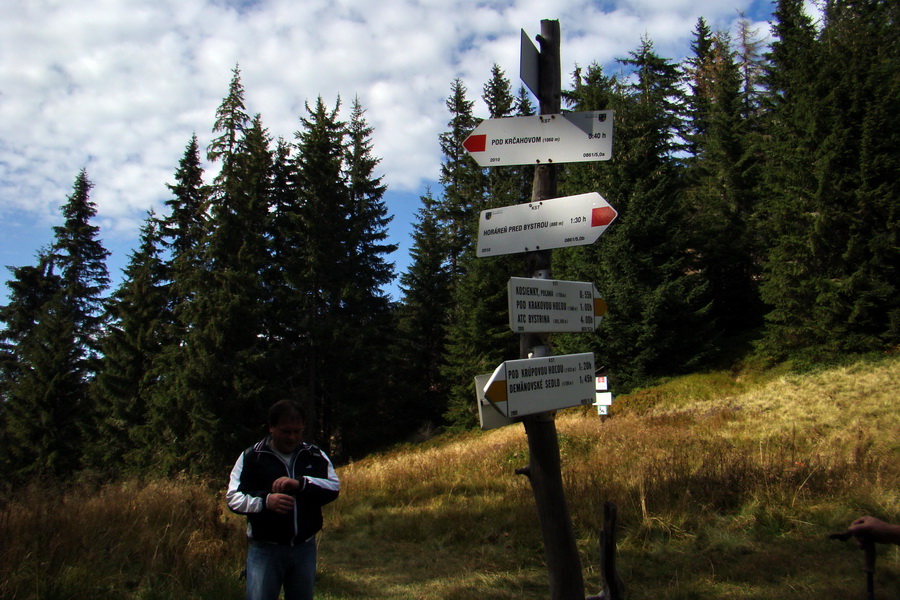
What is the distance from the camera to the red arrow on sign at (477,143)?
340 centimetres

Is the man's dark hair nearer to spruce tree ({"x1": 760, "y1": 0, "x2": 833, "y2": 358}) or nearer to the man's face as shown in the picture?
the man's face

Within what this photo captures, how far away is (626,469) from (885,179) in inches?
631

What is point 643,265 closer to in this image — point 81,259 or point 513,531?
point 513,531

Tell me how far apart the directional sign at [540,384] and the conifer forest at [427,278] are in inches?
564

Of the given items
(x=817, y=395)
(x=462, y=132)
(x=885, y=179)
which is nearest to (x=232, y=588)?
(x=817, y=395)

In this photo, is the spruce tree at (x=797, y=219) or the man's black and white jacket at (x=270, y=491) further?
the spruce tree at (x=797, y=219)

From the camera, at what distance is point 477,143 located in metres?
3.42

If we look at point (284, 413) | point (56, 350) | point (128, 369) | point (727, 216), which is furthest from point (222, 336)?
point (727, 216)

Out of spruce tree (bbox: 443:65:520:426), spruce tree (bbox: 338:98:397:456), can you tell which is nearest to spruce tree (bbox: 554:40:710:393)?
spruce tree (bbox: 443:65:520:426)

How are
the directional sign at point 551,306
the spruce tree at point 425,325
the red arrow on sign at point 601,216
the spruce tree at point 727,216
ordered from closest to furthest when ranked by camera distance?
the directional sign at point 551,306 < the red arrow on sign at point 601,216 < the spruce tree at point 727,216 < the spruce tree at point 425,325

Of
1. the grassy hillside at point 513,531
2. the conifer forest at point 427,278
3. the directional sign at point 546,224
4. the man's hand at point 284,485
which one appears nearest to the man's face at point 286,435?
the man's hand at point 284,485

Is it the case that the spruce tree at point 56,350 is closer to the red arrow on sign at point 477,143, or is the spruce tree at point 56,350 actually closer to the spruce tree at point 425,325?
the spruce tree at point 425,325

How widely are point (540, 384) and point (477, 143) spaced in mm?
1628

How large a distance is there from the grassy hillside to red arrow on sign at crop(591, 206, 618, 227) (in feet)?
9.80
